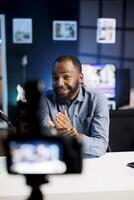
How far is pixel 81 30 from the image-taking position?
4.52m

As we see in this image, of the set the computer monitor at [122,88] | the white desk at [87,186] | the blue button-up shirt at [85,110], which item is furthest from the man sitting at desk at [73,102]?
the computer monitor at [122,88]

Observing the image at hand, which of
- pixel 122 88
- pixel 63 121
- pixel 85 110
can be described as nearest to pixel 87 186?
pixel 63 121

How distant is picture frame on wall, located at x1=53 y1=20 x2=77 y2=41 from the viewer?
14.5 feet

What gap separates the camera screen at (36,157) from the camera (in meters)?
0.58

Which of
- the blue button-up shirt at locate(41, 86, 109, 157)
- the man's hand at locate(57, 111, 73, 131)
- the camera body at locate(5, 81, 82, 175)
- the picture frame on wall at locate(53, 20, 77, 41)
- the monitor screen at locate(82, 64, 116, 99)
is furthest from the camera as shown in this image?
the picture frame on wall at locate(53, 20, 77, 41)

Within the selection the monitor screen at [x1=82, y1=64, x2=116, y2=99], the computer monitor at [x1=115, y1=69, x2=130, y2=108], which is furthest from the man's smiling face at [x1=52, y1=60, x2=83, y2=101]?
the computer monitor at [x1=115, y1=69, x2=130, y2=108]

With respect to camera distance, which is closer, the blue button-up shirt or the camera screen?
the camera screen

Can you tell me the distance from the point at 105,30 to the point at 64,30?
1.66ft

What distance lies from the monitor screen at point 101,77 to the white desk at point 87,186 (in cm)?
277

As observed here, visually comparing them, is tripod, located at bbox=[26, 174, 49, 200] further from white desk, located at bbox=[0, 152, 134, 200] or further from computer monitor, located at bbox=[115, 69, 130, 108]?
computer monitor, located at bbox=[115, 69, 130, 108]

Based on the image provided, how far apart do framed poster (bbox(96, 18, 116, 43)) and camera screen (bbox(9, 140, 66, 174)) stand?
13.3 feet

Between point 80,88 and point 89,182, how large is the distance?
72cm

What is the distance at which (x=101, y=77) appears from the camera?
4.30 metres

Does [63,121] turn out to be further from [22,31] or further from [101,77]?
[22,31]
